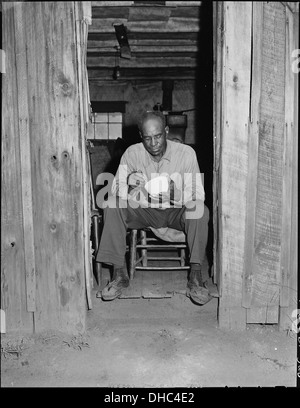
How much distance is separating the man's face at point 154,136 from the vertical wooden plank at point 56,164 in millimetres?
982

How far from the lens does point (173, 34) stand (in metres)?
6.10

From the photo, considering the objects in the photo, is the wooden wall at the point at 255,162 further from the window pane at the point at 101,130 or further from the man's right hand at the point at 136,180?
the window pane at the point at 101,130

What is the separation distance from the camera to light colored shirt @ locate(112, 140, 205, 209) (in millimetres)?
4328

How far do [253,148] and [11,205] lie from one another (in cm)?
215

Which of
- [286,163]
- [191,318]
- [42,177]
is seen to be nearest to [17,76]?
[42,177]

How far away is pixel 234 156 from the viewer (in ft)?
11.3

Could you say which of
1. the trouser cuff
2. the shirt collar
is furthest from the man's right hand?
the trouser cuff

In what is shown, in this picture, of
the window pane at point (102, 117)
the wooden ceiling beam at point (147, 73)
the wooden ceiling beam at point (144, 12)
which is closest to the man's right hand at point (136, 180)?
the wooden ceiling beam at point (144, 12)

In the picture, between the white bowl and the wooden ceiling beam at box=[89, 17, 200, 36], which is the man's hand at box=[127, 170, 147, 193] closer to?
the white bowl

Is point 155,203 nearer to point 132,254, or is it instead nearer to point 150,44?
point 132,254

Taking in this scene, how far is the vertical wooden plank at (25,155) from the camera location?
3260 millimetres

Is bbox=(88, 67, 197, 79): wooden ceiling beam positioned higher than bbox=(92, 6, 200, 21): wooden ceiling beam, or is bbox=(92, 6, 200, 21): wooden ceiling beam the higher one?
bbox=(88, 67, 197, 79): wooden ceiling beam

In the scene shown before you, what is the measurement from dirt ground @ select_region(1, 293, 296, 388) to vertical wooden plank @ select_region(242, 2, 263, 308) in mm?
425

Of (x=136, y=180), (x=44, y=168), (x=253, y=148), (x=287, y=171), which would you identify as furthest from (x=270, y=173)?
(x=44, y=168)
